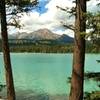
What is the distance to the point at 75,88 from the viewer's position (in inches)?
357

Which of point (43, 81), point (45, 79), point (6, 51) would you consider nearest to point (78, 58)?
point (6, 51)

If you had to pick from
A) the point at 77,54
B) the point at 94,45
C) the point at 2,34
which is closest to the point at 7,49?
the point at 2,34

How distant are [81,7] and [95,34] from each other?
1.71 meters

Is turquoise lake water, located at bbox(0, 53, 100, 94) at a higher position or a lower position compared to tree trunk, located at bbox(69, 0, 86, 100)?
lower

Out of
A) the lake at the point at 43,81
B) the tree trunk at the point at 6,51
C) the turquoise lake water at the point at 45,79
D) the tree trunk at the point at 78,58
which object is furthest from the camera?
the turquoise lake water at the point at 45,79

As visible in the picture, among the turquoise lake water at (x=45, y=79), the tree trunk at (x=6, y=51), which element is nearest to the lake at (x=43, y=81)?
the turquoise lake water at (x=45, y=79)

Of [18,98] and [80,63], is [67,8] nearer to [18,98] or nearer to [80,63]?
[80,63]

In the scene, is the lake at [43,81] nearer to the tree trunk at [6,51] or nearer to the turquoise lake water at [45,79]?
the turquoise lake water at [45,79]

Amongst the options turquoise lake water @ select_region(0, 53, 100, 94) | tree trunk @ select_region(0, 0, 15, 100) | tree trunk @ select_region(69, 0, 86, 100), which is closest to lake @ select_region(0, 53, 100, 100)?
turquoise lake water @ select_region(0, 53, 100, 94)

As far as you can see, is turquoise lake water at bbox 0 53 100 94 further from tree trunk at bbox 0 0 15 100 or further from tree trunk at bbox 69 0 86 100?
tree trunk at bbox 0 0 15 100

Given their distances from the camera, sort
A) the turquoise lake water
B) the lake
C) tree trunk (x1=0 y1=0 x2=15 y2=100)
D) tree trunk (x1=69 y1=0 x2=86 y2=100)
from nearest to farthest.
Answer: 1. tree trunk (x1=69 y1=0 x2=86 y2=100)
2. tree trunk (x1=0 y1=0 x2=15 y2=100)
3. the lake
4. the turquoise lake water

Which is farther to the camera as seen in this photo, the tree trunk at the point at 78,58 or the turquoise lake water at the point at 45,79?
the turquoise lake water at the point at 45,79

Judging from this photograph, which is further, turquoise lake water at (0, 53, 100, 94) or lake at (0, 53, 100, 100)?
turquoise lake water at (0, 53, 100, 94)

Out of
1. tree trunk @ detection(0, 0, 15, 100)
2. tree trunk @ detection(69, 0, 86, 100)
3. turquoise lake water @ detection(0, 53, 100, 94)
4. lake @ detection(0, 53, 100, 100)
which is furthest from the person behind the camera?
A: turquoise lake water @ detection(0, 53, 100, 94)
